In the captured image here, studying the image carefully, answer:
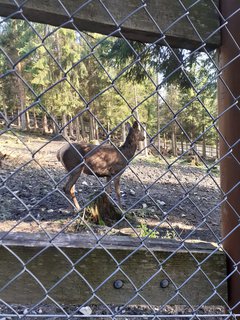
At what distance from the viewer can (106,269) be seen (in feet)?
3.39

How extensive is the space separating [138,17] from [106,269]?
2.61 feet

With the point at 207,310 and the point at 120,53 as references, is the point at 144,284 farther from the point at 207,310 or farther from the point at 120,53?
the point at 120,53

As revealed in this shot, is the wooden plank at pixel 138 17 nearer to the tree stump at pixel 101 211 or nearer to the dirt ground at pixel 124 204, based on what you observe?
the dirt ground at pixel 124 204

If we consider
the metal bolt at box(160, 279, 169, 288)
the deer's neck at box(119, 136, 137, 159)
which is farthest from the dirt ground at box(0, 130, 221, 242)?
the metal bolt at box(160, 279, 169, 288)

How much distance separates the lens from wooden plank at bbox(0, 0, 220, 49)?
2.98 feet

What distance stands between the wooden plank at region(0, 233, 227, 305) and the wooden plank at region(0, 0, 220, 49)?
0.63 meters

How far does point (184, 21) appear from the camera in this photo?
3.54ft

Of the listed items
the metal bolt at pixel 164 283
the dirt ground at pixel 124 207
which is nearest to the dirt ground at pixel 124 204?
the dirt ground at pixel 124 207

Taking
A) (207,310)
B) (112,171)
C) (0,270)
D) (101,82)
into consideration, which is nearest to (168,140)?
(101,82)

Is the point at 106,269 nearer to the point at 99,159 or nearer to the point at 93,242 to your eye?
the point at 93,242

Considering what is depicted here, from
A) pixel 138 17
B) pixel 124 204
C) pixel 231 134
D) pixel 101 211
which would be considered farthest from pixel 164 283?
pixel 124 204

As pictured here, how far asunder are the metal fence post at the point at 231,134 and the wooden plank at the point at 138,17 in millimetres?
47

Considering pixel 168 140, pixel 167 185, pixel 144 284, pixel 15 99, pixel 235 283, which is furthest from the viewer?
pixel 168 140

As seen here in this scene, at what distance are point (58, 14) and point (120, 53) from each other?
16.4ft
